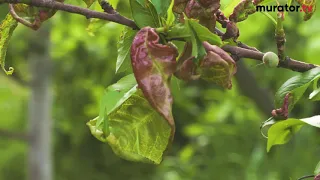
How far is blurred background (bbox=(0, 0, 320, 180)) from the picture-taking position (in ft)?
7.32

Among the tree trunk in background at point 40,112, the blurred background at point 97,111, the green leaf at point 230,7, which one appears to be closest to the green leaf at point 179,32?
the green leaf at point 230,7

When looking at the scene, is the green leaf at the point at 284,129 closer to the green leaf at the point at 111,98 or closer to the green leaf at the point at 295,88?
the green leaf at the point at 295,88

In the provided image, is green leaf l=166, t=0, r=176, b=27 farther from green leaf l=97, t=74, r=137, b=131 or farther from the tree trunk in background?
the tree trunk in background

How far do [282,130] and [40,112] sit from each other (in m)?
1.74

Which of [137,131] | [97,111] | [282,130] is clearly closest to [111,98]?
[137,131]

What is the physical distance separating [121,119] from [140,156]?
0.04 meters

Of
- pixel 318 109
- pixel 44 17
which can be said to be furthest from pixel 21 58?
pixel 44 17

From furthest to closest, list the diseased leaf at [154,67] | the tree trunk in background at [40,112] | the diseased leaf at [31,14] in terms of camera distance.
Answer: the tree trunk in background at [40,112] < the diseased leaf at [31,14] < the diseased leaf at [154,67]

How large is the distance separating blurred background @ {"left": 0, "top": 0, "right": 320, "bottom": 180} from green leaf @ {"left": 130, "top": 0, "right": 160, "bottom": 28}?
137 cm

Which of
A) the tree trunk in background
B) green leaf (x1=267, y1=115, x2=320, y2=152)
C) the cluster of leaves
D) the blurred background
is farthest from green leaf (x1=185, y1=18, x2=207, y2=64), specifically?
the tree trunk in background

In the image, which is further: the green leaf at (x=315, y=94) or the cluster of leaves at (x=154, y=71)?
the green leaf at (x=315, y=94)

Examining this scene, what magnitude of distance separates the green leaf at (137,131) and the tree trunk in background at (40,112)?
1670 millimetres

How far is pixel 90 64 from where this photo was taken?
294 cm

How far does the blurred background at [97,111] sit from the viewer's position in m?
2.23
